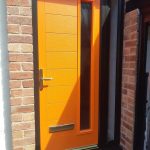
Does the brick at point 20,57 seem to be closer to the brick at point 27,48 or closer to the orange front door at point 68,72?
the brick at point 27,48

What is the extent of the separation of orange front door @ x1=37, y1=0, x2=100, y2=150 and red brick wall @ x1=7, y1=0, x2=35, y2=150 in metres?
0.19

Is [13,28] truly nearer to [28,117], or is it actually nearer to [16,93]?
[16,93]

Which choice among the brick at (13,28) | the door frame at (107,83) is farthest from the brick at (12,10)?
the door frame at (107,83)

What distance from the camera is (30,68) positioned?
7.39ft

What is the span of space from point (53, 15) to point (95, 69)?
2.66 feet

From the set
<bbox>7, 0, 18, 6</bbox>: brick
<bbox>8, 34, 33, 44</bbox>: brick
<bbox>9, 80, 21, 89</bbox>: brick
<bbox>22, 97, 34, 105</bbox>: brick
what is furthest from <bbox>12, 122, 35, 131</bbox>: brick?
<bbox>7, 0, 18, 6</bbox>: brick

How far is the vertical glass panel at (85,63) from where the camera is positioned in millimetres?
2617

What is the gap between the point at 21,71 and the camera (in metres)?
2.21

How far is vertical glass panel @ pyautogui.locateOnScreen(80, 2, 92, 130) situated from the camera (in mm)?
2617

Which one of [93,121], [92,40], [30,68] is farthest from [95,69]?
[30,68]

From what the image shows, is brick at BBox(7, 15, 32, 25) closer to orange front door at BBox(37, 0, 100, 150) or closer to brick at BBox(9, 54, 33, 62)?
orange front door at BBox(37, 0, 100, 150)

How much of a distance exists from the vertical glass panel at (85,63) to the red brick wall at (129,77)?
0.45 m

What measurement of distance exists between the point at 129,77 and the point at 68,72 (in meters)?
0.70

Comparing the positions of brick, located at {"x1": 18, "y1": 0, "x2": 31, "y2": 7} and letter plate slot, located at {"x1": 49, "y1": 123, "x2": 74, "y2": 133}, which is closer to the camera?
brick, located at {"x1": 18, "y1": 0, "x2": 31, "y2": 7}
